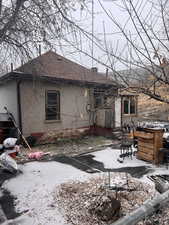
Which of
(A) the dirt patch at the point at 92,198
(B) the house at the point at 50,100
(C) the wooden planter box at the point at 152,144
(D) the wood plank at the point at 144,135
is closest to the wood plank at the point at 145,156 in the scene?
(C) the wooden planter box at the point at 152,144

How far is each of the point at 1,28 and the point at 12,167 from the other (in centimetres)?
341

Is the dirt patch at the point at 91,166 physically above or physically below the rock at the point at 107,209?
below

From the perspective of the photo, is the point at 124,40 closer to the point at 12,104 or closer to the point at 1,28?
the point at 1,28

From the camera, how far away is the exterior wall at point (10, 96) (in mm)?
7984

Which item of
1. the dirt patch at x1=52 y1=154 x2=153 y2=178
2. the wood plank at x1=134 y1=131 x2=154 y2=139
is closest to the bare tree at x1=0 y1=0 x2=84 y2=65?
the dirt patch at x1=52 y1=154 x2=153 y2=178

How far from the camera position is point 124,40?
2.10 m

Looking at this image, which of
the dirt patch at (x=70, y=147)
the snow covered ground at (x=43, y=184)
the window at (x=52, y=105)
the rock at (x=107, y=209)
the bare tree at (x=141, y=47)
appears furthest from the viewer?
the window at (x=52, y=105)

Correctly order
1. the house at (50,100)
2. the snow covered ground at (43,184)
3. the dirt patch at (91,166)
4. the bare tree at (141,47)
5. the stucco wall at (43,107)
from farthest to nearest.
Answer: the stucco wall at (43,107) → the house at (50,100) → the dirt patch at (91,166) → the snow covered ground at (43,184) → the bare tree at (141,47)

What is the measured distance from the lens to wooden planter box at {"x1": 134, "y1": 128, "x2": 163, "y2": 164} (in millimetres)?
5188

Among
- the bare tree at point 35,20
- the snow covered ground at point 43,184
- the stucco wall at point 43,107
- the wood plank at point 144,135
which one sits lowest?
the snow covered ground at point 43,184

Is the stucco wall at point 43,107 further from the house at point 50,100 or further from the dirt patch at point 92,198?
the dirt patch at point 92,198

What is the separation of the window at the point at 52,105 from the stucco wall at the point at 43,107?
0.21 m

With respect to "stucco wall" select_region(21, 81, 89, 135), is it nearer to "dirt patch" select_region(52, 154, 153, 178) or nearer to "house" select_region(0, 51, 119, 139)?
"house" select_region(0, 51, 119, 139)

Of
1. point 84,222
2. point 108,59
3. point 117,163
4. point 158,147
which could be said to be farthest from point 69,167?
point 108,59
